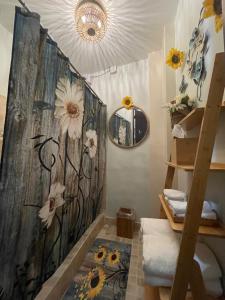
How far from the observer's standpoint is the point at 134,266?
143cm

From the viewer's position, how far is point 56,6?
1421mm

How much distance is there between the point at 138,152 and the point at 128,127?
15.7 inches

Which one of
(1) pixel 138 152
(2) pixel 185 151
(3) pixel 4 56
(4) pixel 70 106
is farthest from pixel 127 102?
(3) pixel 4 56

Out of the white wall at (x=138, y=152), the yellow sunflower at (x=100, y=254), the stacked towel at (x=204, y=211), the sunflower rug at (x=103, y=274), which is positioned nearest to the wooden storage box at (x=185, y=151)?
the stacked towel at (x=204, y=211)

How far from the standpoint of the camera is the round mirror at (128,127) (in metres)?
2.15

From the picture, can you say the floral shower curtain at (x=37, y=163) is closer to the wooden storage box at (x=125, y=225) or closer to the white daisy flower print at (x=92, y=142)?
the white daisy flower print at (x=92, y=142)

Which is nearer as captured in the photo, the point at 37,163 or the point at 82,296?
the point at 37,163

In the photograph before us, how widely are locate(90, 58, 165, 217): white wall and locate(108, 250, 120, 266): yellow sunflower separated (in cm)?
64

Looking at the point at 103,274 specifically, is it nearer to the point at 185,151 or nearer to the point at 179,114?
the point at 185,151

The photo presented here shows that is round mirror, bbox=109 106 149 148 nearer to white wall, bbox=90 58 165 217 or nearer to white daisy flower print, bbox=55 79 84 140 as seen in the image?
white wall, bbox=90 58 165 217

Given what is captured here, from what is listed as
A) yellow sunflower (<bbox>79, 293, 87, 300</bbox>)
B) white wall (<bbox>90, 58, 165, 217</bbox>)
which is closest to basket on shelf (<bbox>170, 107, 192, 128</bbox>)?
white wall (<bbox>90, 58, 165, 217</bbox>)

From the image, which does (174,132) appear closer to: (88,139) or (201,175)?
(201,175)

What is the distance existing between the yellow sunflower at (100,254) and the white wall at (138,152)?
2.03 ft

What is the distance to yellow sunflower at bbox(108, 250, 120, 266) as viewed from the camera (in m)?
1.48
